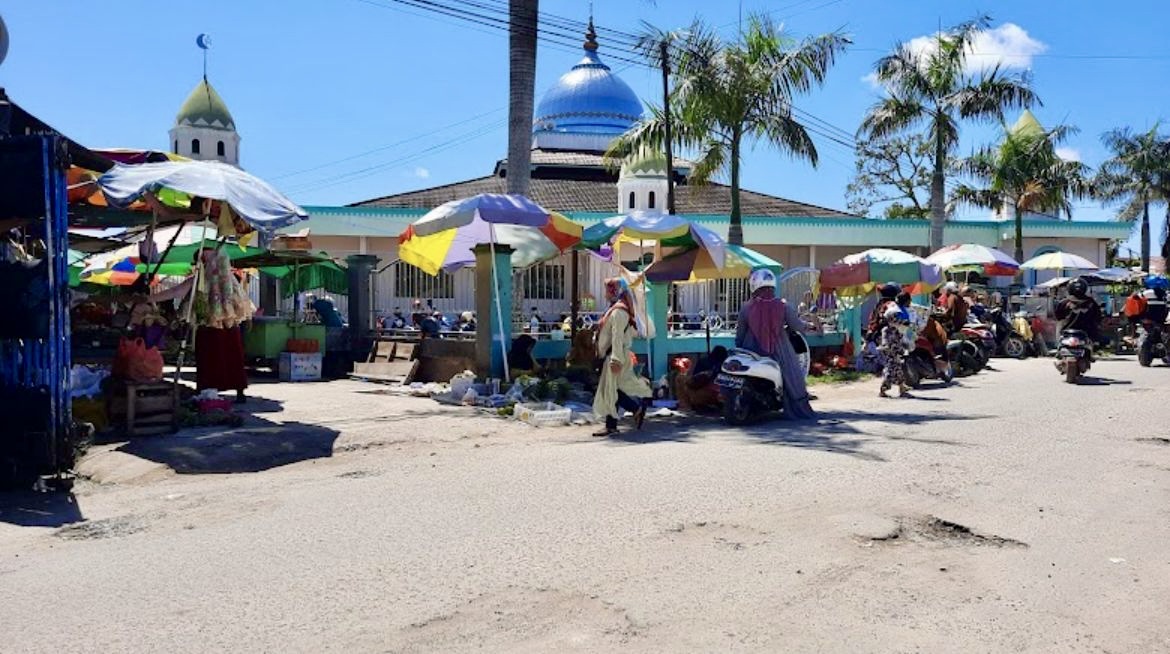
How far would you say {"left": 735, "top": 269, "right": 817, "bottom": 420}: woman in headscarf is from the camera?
429 inches

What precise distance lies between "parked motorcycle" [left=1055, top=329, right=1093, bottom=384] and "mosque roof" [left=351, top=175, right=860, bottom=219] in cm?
2035

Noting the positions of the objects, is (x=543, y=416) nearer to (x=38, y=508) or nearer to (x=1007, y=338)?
(x=38, y=508)

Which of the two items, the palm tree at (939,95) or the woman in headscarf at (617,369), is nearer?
the woman in headscarf at (617,369)

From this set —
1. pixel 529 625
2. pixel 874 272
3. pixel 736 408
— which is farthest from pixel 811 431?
pixel 874 272

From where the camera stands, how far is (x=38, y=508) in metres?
6.71

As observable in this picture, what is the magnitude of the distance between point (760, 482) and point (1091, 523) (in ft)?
7.18

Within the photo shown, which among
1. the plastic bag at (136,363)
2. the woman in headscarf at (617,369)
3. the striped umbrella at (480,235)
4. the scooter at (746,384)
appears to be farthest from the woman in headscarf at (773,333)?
the plastic bag at (136,363)

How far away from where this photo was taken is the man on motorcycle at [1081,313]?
16.0 meters

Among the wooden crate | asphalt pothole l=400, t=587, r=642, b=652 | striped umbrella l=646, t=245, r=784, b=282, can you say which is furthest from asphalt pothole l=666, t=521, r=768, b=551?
striped umbrella l=646, t=245, r=784, b=282

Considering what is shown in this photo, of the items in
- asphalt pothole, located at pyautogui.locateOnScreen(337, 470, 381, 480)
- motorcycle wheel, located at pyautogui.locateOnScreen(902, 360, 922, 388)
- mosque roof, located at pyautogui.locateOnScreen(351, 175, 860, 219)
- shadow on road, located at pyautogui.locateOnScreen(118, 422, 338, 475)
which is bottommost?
asphalt pothole, located at pyautogui.locateOnScreen(337, 470, 381, 480)

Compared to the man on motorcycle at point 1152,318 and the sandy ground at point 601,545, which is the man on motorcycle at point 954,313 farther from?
the sandy ground at point 601,545

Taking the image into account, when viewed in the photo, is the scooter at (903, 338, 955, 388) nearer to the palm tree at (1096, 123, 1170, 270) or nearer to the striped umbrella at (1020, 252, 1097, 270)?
the striped umbrella at (1020, 252, 1097, 270)

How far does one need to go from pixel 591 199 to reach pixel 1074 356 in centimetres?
2442

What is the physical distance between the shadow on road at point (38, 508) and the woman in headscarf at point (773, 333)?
7.00 m
